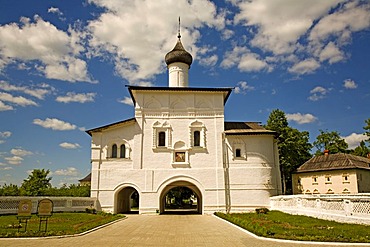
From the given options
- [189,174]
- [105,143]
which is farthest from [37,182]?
[189,174]

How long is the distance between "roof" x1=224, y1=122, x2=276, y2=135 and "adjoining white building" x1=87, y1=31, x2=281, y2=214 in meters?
0.08

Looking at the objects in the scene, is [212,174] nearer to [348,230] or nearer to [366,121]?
[348,230]

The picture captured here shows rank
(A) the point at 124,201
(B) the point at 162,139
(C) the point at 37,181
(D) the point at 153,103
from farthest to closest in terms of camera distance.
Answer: (C) the point at 37,181 → (A) the point at 124,201 → (D) the point at 153,103 → (B) the point at 162,139

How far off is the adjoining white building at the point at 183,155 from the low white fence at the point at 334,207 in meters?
4.01

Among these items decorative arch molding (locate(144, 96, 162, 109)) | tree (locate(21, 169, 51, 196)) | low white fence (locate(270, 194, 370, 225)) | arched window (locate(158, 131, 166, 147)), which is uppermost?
decorative arch molding (locate(144, 96, 162, 109))

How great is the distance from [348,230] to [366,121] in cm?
2761

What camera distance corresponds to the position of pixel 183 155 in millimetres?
25062

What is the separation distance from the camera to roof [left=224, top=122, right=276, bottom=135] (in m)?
25.0

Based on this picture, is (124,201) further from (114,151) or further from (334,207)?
(334,207)

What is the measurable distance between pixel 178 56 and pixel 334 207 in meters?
17.4

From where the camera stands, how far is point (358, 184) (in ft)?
105

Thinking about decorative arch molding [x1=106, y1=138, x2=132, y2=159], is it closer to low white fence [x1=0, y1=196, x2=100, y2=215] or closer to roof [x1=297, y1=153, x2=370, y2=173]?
low white fence [x1=0, y1=196, x2=100, y2=215]

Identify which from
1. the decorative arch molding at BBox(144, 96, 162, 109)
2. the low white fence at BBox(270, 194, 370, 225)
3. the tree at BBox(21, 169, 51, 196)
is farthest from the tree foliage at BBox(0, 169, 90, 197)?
the low white fence at BBox(270, 194, 370, 225)

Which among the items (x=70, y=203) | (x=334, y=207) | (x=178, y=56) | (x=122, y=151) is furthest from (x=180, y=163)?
(x=334, y=207)
